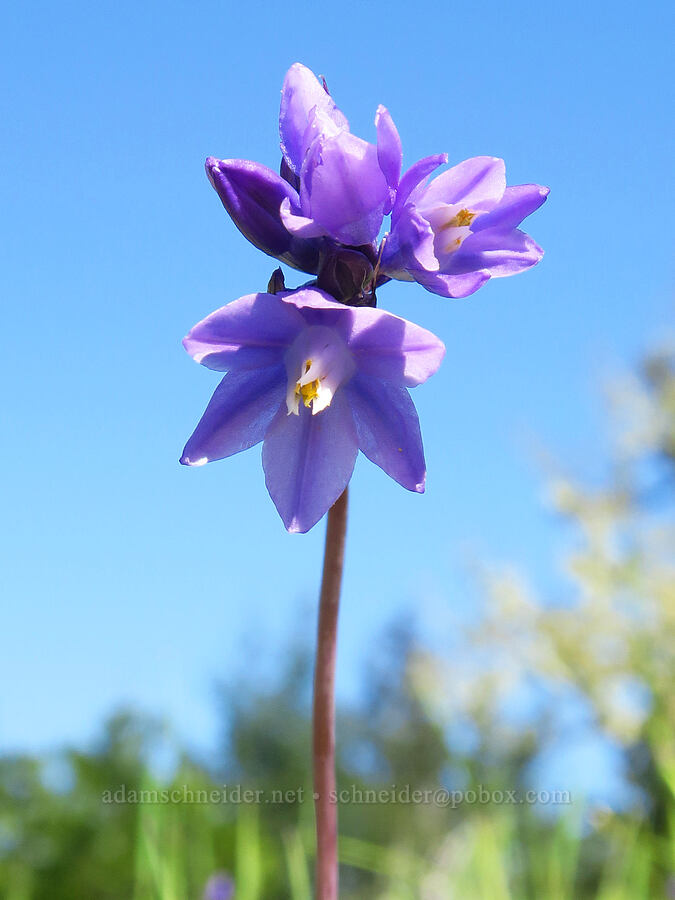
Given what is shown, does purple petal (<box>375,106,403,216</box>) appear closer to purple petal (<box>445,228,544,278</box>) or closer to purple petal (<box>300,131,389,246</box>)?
purple petal (<box>300,131,389,246</box>)

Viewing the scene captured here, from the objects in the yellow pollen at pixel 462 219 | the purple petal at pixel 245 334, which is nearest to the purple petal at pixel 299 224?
the purple petal at pixel 245 334

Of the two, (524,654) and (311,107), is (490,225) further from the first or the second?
(524,654)

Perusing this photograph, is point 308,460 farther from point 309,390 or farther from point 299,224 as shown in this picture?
point 299,224

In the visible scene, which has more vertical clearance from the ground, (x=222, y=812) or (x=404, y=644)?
(x=404, y=644)

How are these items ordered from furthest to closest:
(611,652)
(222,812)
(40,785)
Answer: (611,652) < (222,812) < (40,785)

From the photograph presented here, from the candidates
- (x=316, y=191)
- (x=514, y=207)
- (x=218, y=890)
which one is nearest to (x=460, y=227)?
(x=514, y=207)

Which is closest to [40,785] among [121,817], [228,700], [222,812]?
[121,817]
